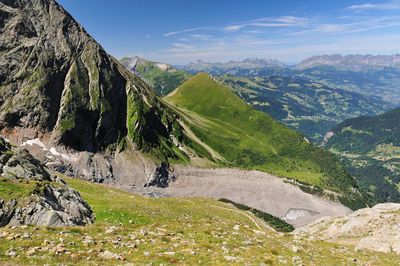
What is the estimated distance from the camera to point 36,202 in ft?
124

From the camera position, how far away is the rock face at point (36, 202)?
117ft

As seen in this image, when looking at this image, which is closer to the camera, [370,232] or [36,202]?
[36,202]

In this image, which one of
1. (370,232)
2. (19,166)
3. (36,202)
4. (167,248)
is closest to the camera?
(167,248)

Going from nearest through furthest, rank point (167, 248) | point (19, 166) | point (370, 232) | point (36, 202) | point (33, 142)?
point (167, 248)
point (36, 202)
point (19, 166)
point (370, 232)
point (33, 142)

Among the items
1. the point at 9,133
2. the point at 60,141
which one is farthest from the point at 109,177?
the point at 9,133

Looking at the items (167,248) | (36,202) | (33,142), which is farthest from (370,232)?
(33,142)

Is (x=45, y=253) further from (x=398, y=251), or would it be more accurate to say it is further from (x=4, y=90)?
(x=4, y=90)

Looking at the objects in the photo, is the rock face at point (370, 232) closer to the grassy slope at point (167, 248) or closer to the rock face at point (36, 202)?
the grassy slope at point (167, 248)

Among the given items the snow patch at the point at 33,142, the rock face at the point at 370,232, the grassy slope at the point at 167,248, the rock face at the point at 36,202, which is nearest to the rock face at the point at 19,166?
the rock face at the point at 36,202

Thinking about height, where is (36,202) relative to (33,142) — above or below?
above

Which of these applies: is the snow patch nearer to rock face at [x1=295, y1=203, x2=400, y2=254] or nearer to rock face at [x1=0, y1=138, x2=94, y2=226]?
rock face at [x1=0, y1=138, x2=94, y2=226]

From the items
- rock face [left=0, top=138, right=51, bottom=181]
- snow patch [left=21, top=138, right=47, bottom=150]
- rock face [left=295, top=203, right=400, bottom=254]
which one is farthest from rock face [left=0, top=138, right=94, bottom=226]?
snow patch [left=21, top=138, right=47, bottom=150]

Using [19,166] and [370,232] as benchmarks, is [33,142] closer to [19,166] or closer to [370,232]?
[19,166]

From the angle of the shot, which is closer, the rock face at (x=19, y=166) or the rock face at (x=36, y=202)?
the rock face at (x=36, y=202)
